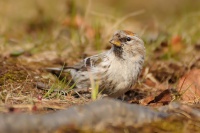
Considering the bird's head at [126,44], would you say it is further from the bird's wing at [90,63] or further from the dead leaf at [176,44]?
the dead leaf at [176,44]

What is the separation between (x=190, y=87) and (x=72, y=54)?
198cm

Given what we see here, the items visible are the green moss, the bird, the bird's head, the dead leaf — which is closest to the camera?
the green moss

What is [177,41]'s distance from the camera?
6.45 m

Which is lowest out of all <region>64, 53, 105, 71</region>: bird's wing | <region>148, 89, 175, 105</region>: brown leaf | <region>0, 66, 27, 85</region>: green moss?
<region>148, 89, 175, 105</region>: brown leaf

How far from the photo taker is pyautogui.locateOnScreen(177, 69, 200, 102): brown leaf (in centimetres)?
448

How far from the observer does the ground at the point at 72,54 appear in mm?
4180

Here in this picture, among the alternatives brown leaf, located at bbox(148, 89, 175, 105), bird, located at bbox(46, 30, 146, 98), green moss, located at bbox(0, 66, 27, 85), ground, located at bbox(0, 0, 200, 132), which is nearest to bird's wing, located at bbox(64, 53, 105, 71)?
bird, located at bbox(46, 30, 146, 98)

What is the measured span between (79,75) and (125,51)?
58cm

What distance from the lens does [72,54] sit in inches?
242

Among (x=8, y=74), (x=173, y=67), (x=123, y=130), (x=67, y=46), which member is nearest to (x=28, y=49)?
(x=67, y=46)

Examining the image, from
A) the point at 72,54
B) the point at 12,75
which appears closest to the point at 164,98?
the point at 12,75

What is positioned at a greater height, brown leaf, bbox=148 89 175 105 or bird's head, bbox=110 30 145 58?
bird's head, bbox=110 30 145 58

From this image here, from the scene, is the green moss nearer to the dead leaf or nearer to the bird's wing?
the bird's wing

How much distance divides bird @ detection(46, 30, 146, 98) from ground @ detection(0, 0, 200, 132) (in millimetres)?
258
